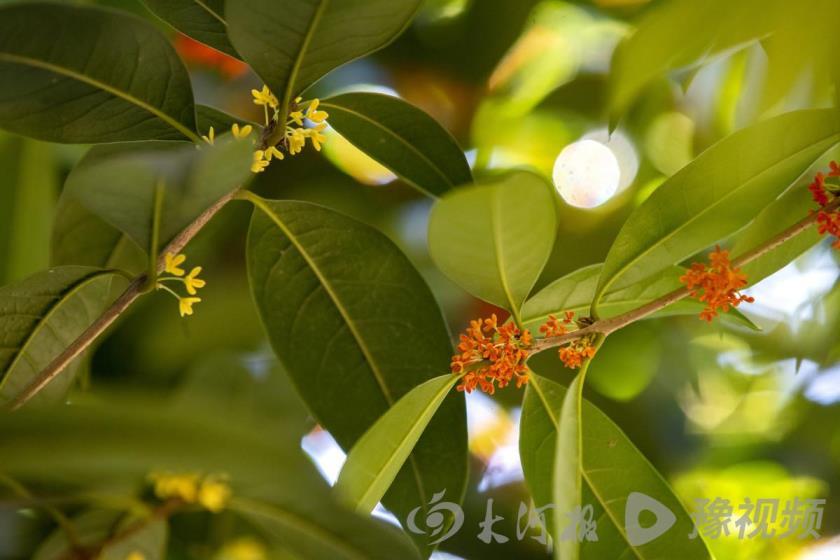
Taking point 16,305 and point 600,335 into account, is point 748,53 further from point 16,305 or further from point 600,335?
point 16,305

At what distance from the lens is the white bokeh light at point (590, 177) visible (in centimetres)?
138

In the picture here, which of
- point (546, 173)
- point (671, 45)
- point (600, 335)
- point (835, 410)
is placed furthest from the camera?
point (546, 173)

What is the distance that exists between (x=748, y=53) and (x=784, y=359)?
706mm

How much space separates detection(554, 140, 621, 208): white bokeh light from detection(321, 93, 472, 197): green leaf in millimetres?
649

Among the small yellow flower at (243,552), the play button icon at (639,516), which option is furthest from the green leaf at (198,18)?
the play button icon at (639,516)

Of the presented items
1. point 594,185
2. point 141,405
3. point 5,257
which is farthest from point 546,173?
point 141,405

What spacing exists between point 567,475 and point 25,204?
842 millimetres

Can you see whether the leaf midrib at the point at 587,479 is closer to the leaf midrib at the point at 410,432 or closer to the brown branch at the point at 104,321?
the leaf midrib at the point at 410,432

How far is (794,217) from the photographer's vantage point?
2.53 ft

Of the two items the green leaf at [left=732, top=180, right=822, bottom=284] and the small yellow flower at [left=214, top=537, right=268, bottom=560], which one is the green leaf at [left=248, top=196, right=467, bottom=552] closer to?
the small yellow flower at [left=214, top=537, right=268, bottom=560]

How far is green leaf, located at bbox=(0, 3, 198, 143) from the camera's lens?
23.7 inches

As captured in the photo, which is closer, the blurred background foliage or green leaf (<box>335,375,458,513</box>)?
green leaf (<box>335,375,458,513</box>)

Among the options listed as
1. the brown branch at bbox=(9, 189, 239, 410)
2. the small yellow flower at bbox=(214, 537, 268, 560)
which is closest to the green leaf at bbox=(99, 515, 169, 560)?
the small yellow flower at bbox=(214, 537, 268, 560)

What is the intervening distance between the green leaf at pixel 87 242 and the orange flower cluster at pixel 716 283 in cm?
52
